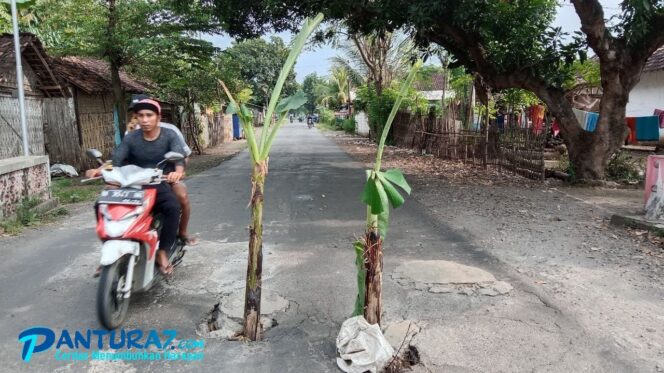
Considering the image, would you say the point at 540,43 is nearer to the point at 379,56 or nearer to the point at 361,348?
the point at 361,348

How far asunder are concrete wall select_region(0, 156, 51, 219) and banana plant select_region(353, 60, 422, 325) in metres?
5.93

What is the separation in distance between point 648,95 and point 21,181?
1853cm

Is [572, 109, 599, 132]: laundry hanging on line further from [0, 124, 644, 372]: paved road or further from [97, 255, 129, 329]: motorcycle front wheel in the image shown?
[97, 255, 129, 329]: motorcycle front wheel

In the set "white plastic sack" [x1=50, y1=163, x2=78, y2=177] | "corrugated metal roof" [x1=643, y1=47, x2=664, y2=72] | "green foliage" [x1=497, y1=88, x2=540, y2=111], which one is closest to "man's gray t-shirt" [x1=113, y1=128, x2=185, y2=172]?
"white plastic sack" [x1=50, y1=163, x2=78, y2=177]

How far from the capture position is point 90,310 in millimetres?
3955

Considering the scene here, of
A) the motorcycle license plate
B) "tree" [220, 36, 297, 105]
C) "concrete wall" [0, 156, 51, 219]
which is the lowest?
"concrete wall" [0, 156, 51, 219]

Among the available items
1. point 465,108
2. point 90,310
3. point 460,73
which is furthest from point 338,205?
point 460,73

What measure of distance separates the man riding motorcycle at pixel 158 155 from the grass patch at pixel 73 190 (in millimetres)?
5381

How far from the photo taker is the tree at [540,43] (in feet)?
29.8

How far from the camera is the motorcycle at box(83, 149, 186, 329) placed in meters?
3.42

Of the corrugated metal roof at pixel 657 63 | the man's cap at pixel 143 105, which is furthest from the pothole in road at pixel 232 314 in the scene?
the corrugated metal roof at pixel 657 63

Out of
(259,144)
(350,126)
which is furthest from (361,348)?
(350,126)

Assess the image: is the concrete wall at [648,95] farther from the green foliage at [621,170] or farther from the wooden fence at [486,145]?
the green foliage at [621,170]

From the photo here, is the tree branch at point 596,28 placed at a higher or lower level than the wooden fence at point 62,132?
higher
